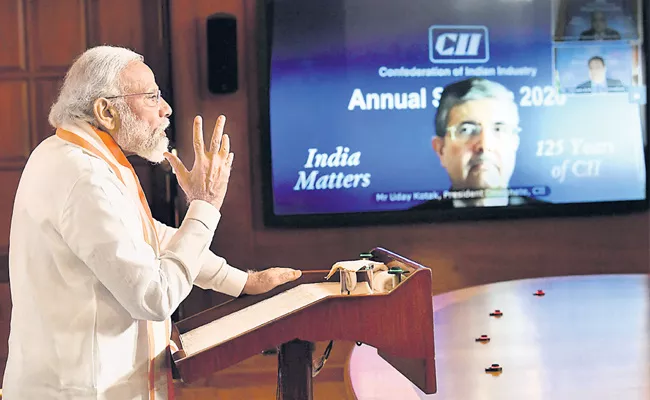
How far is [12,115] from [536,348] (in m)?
3.34

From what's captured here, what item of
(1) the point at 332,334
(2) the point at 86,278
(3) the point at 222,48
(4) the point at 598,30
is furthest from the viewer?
(4) the point at 598,30

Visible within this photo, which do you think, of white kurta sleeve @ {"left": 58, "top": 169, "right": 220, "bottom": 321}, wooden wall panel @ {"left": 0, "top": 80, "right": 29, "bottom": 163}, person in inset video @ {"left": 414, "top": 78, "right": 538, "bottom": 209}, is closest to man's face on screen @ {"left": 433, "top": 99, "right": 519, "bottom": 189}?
person in inset video @ {"left": 414, "top": 78, "right": 538, "bottom": 209}

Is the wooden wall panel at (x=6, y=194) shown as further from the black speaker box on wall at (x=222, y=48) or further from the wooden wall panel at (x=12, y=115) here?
the black speaker box on wall at (x=222, y=48)

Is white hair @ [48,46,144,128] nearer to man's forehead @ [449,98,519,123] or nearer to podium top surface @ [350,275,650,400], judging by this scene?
podium top surface @ [350,275,650,400]

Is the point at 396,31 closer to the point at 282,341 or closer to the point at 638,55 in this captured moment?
the point at 638,55

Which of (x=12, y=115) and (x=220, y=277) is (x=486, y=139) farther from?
(x=220, y=277)

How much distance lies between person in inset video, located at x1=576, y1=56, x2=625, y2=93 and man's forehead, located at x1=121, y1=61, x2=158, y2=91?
3500 millimetres

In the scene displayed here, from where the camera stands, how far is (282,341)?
1487mm

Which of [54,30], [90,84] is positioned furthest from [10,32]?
[90,84]

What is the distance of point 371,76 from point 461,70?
51cm

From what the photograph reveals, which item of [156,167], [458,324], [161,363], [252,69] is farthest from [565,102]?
[161,363]

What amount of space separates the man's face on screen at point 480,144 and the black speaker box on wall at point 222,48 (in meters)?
1.18

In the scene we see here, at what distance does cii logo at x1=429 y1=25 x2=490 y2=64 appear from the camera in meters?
4.63

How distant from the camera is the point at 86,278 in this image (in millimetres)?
1623
